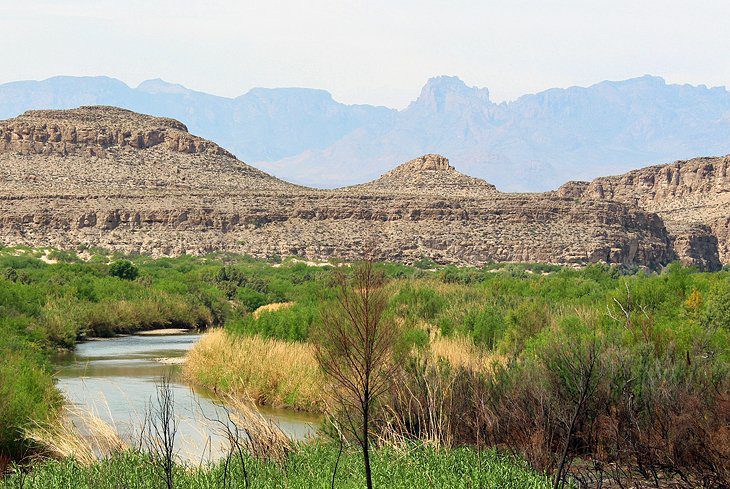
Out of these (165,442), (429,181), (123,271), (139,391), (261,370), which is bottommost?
(123,271)

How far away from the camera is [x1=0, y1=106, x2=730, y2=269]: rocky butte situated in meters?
81.5

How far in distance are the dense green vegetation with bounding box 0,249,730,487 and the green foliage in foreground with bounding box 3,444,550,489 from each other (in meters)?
0.29

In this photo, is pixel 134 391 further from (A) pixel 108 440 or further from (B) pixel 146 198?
(B) pixel 146 198

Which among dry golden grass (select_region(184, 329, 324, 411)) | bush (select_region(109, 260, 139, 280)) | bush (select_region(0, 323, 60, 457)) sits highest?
bush (select_region(0, 323, 60, 457))

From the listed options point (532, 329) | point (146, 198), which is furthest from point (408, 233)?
point (532, 329)

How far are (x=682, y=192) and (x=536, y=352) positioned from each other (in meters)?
127

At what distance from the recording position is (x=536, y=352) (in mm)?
20500

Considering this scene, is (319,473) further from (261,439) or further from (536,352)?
(536,352)

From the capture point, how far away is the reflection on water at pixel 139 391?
17.9 meters

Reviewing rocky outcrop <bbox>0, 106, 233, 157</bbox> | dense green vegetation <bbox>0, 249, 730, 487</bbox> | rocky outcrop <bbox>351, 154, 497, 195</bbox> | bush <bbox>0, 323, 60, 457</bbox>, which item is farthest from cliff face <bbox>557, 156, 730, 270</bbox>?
bush <bbox>0, 323, 60, 457</bbox>

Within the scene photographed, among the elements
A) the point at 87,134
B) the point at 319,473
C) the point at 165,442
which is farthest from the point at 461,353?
the point at 87,134

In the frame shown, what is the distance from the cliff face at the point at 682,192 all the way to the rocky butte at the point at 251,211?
65.5 feet

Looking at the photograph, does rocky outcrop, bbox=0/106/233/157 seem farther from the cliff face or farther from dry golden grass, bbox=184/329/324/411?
dry golden grass, bbox=184/329/324/411

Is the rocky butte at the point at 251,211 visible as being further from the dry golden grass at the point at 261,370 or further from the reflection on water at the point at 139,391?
the dry golden grass at the point at 261,370
